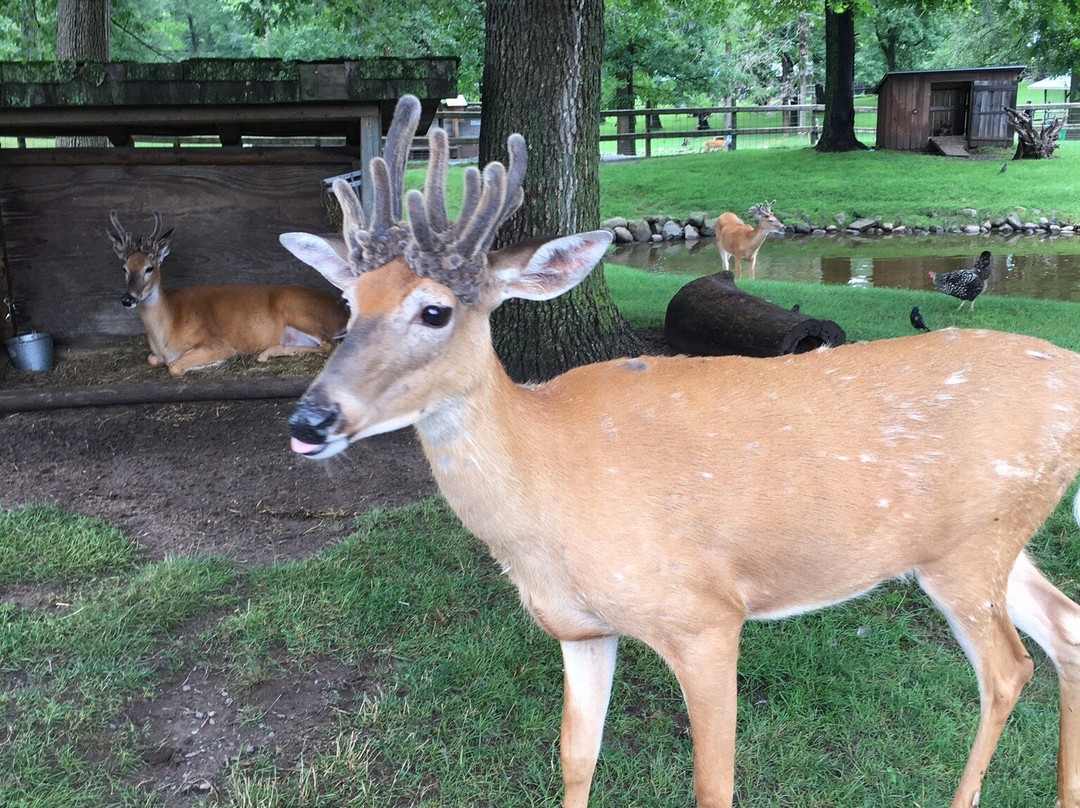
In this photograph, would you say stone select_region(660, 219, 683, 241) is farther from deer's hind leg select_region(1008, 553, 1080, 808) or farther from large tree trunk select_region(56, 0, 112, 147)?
deer's hind leg select_region(1008, 553, 1080, 808)

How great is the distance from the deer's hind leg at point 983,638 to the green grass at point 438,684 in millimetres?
178

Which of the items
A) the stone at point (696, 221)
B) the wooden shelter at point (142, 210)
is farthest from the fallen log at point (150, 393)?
the stone at point (696, 221)

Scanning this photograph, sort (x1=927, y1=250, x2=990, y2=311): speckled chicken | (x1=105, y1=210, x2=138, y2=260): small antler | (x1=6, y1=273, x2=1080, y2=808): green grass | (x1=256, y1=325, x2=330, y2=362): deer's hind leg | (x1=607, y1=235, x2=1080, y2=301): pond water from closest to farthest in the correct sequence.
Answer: (x1=6, y1=273, x2=1080, y2=808): green grass
(x1=105, y1=210, x2=138, y2=260): small antler
(x1=256, y1=325, x2=330, y2=362): deer's hind leg
(x1=927, y1=250, x2=990, y2=311): speckled chicken
(x1=607, y1=235, x2=1080, y2=301): pond water

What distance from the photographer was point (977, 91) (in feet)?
80.7

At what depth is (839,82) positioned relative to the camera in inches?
851

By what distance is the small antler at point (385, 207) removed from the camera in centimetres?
221

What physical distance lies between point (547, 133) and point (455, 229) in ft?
11.3

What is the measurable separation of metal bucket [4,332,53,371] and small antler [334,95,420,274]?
16.1 ft

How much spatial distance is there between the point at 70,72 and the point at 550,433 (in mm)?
3587

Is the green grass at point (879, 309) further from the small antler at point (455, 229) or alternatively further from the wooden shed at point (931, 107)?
the wooden shed at point (931, 107)

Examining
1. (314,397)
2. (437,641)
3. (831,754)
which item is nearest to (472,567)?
(437,641)

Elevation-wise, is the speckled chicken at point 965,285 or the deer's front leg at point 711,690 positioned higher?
the speckled chicken at point 965,285

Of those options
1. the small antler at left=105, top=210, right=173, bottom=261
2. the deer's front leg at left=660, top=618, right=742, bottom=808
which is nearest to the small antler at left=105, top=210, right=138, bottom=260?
the small antler at left=105, top=210, right=173, bottom=261

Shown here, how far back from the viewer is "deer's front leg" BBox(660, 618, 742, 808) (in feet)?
7.36
